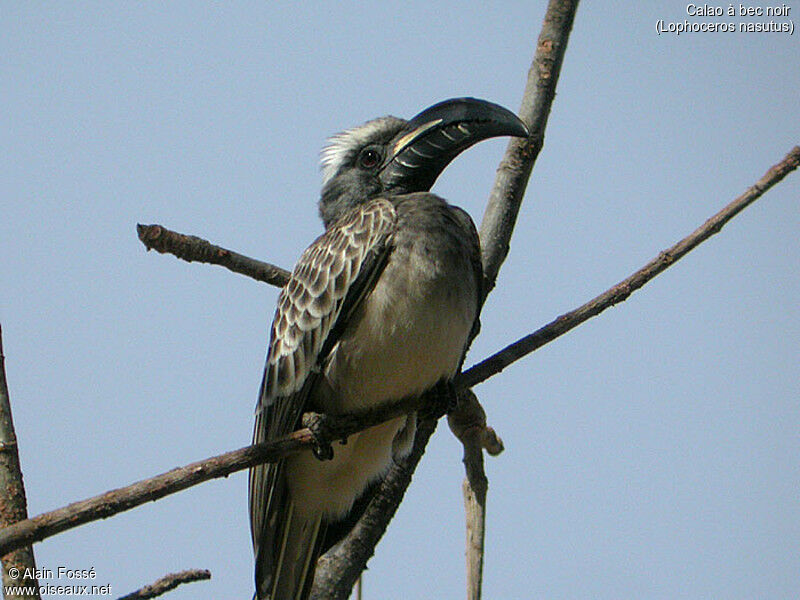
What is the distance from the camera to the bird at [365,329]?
424 cm

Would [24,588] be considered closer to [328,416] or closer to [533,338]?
[328,416]

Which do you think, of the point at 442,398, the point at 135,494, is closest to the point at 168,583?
the point at 135,494

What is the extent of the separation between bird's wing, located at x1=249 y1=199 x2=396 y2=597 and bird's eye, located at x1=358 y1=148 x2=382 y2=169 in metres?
0.62

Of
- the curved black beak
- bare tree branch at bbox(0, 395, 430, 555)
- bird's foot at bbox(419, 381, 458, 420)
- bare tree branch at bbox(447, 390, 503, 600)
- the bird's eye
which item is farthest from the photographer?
the bird's eye

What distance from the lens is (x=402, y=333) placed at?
13.7 ft

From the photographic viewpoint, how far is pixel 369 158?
17.5ft

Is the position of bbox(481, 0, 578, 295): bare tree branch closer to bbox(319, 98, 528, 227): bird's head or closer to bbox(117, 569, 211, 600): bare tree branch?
bbox(319, 98, 528, 227): bird's head

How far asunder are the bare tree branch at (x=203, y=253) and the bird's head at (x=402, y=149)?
17.8 inches

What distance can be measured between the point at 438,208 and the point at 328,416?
3.88ft

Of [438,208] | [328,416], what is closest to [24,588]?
[328,416]

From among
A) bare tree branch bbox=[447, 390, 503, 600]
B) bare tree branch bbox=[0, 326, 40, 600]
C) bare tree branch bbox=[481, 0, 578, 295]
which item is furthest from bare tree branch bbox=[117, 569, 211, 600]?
bare tree branch bbox=[481, 0, 578, 295]

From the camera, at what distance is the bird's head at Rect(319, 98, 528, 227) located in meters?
4.87

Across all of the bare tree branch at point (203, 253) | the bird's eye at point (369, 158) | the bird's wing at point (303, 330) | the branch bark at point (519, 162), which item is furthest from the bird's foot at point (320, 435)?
the bird's eye at point (369, 158)

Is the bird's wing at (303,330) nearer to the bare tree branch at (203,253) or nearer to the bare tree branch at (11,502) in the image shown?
the bare tree branch at (203,253)
